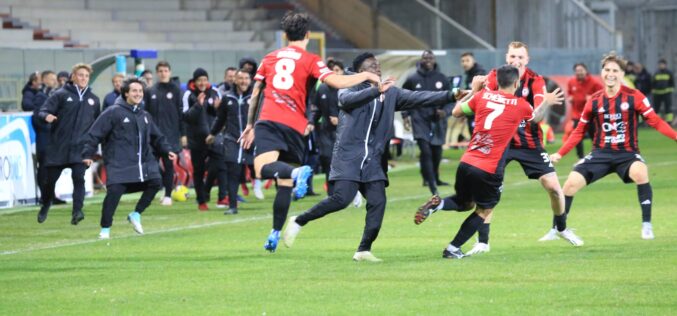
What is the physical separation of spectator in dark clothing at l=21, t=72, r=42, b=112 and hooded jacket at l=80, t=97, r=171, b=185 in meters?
7.69

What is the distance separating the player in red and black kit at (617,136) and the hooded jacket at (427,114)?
302 inches

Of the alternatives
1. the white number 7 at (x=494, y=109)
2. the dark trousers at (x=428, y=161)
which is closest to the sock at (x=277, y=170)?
the white number 7 at (x=494, y=109)

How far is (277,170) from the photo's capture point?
13281 mm

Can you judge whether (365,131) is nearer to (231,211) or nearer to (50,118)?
(231,211)

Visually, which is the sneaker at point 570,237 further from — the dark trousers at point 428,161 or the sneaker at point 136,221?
the dark trousers at point 428,161

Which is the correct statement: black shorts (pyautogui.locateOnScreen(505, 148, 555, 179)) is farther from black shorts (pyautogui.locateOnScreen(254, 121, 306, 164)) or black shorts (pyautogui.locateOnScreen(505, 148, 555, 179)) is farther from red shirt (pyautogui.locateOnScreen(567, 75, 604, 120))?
red shirt (pyautogui.locateOnScreen(567, 75, 604, 120))

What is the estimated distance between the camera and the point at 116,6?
38281 millimetres

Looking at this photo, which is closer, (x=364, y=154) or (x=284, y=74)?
(x=364, y=154)

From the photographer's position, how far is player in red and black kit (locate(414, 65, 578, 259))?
41.8 ft

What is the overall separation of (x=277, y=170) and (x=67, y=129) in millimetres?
7178

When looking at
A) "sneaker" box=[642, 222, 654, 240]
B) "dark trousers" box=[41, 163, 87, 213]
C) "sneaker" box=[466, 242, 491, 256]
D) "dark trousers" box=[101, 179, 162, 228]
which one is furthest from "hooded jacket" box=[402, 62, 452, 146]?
"sneaker" box=[466, 242, 491, 256]

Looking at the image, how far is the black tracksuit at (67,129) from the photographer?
19469 mm

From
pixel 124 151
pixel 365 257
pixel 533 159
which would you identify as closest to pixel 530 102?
pixel 533 159

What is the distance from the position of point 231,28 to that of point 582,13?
42.3ft
